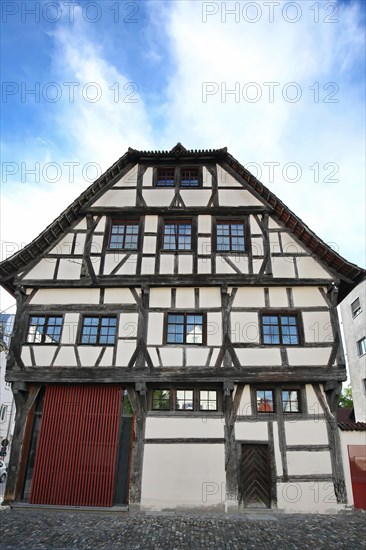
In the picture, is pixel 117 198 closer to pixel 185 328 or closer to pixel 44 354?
pixel 185 328

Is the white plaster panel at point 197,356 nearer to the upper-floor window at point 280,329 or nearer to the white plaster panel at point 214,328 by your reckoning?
the white plaster panel at point 214,328

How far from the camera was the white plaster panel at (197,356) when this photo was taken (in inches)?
474

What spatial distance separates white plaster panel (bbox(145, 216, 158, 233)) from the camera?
547 inches

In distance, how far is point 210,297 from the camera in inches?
508

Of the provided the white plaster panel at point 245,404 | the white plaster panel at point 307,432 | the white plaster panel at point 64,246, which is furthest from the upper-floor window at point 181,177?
the white plaster panel at point 307,432

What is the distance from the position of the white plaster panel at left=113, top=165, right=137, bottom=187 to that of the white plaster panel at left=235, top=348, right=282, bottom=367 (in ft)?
24.4

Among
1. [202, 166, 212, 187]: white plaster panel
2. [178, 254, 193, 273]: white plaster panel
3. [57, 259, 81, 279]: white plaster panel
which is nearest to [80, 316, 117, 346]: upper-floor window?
[57, 259, 81, 279]: white plaster panel

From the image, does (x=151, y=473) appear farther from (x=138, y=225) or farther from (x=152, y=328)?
(x=138, y=225)

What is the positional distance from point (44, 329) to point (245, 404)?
7022mm

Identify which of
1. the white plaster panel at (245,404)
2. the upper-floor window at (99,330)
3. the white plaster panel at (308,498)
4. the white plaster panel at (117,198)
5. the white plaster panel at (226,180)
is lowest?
the white plaster panel at (308,498)

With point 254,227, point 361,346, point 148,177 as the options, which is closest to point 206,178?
point 148,177

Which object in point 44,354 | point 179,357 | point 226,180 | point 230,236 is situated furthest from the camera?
point 226,180

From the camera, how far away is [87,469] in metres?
11.5

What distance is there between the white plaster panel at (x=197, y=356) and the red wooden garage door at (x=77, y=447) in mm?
2470
